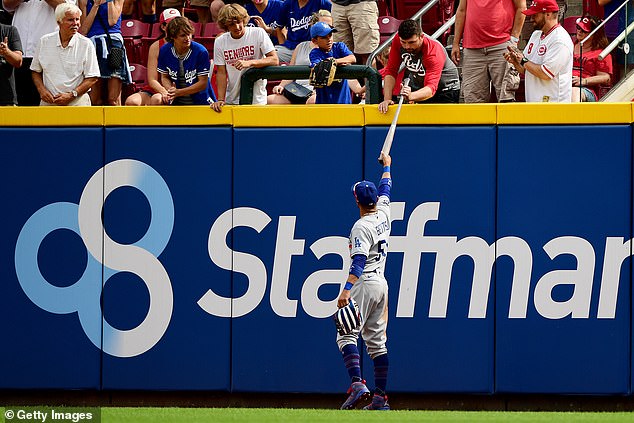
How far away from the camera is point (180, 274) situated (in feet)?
35.2

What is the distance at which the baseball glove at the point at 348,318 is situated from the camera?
902 centimetres

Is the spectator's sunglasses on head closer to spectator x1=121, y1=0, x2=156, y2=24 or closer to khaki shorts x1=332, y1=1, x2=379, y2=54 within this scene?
khaki shorts x1=332, y1=1, x2=379, y2=54

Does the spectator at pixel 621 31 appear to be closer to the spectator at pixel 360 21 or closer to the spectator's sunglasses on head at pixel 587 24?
the spectator's sunglasses on head at pixel 587 24

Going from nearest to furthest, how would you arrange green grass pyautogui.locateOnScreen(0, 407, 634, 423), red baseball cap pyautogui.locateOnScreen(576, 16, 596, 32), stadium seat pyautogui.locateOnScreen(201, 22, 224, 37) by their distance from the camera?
green grass pyautogui.locateOnScreen(0, 407, 634, 423), red baseball cap pyautogui.locateOnScreen(576, 16, 596, 32), stadium seat pyautogui.locateOnScreen(201, 22, 224, 37)

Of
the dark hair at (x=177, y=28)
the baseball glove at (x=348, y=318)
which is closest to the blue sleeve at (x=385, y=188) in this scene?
the baseball glove at (x=348, y=318)

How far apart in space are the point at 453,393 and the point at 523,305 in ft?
3.22

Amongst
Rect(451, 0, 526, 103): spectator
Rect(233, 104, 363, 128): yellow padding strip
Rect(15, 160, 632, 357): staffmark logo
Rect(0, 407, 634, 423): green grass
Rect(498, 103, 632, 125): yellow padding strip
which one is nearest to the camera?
Rect(0, 407, 634, 423): green grass

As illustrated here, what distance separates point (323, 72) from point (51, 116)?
97.6 inches

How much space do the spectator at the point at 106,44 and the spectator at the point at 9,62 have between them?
0.71 meters

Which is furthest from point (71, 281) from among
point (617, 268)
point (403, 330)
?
point (617, 268)

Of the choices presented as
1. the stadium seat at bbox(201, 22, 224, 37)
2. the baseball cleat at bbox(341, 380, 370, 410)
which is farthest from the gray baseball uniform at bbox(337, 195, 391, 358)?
the stadium seat at bbox(201, 22, 224, 37)

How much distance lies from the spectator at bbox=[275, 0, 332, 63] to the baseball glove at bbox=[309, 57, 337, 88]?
174cm

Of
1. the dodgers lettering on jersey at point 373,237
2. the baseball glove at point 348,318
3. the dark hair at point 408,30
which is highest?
the dark hair at point 408,30

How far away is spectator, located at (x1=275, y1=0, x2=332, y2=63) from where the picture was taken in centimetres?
1212
